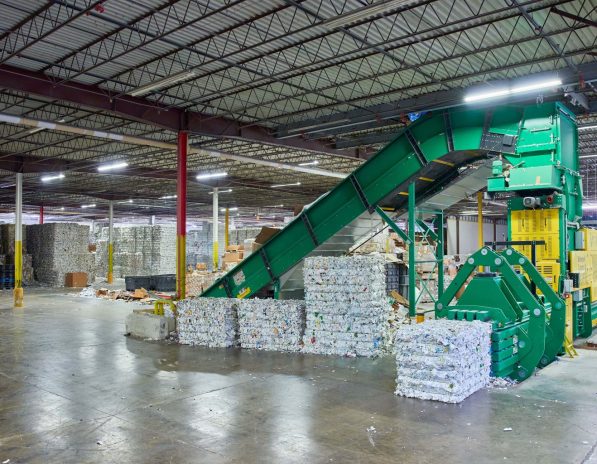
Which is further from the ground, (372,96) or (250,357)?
(372,96)

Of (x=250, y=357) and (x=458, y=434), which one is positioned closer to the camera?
(x=458, y=434)

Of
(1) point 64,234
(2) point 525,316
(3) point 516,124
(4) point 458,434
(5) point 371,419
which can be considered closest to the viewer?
(4) point 458,434

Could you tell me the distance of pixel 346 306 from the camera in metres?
9.37

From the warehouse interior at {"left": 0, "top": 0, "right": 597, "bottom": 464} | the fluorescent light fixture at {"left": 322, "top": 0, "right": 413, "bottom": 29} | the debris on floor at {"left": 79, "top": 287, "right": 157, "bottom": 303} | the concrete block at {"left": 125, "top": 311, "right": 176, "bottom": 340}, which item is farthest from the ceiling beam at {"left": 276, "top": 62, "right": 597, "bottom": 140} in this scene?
the debris on floor at {"left": 79, "top": 287, "right": 157, "bottom": 303}

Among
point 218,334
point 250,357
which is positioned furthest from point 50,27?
point 250,357

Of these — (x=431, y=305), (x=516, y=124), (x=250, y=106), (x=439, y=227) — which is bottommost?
(x=431, y=305)

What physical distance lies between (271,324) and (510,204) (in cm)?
518

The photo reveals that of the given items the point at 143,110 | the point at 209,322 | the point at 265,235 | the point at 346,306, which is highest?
the point at 143,110

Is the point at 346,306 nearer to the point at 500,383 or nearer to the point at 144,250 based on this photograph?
the point at 500,383

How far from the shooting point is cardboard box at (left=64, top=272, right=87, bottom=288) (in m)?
28.3

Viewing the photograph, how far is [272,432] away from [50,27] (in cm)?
959

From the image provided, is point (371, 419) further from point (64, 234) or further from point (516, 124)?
point (64, 234)

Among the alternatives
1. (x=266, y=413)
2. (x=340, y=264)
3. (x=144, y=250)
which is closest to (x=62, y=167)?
(x=144, y=250)

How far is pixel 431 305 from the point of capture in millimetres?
18719
